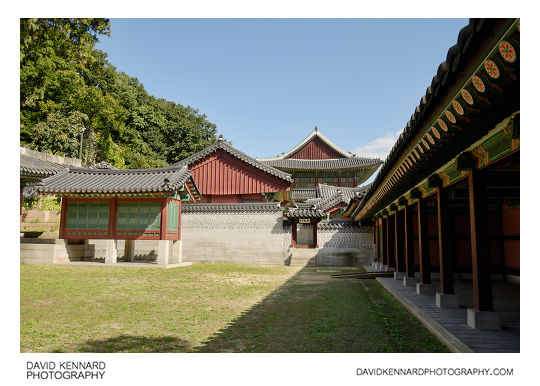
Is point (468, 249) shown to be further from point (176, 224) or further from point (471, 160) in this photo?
point (176, 224)

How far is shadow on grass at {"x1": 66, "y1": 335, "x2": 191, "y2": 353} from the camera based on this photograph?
468 centimetres

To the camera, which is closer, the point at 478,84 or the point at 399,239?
the point at 478,84

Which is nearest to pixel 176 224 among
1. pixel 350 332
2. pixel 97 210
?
pixel 97 210

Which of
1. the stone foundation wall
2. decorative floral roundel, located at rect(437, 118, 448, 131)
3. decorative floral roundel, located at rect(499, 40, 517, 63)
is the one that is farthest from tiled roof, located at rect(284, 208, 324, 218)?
decorative floral roundel, located at rect(499, 40, 517, 63)

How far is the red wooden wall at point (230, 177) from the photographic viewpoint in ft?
77.4

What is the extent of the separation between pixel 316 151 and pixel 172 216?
25.5 meters

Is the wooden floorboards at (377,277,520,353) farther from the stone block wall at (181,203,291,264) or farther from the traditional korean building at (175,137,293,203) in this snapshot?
the traditional korean building at (175,137,293,203)

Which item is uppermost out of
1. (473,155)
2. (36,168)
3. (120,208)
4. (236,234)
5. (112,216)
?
(36,168)

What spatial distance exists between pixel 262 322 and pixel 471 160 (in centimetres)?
433

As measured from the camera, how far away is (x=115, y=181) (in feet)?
59.0

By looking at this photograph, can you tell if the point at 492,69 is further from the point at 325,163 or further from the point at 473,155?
the point at 325,163

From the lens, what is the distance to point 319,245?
70.0 feet

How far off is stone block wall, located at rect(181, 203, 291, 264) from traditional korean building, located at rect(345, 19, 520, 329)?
36.5 ft

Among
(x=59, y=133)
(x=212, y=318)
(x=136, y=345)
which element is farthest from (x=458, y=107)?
(x=59, y=133)
